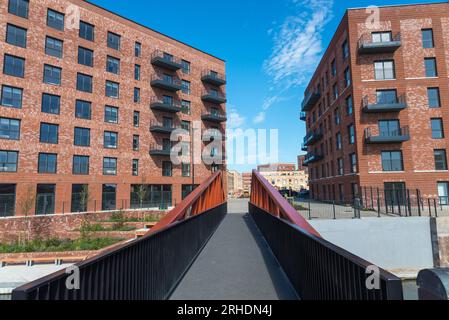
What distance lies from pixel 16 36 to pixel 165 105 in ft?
52.7

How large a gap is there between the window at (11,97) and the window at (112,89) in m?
8.49

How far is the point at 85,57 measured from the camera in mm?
29828

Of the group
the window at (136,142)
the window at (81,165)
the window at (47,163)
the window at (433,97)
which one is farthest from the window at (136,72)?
the window at (433,97)

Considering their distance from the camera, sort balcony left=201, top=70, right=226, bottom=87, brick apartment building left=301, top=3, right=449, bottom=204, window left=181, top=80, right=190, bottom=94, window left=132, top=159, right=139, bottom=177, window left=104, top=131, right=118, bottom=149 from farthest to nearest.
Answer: balcony left=201, top=70, right=226, bottom=87
window left=181, top=80, right=190, bottom=94
window left=132, top=159, right=139, bottom=177
window left=104, top=131, right=118, bottom=149
brick apartment building left=301, top=3, right=449, bottom=204

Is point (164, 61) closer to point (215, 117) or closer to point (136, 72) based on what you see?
point (136, 72)

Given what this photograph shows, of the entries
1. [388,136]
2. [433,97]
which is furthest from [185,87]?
[433,97]


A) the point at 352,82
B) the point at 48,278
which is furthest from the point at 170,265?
the point at 352,82

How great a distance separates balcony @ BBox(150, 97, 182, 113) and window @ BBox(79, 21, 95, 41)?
9.58 m

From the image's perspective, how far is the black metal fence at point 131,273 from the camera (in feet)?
7.10

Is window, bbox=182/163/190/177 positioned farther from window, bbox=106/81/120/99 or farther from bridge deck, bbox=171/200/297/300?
bridge deck, bbox=171/200/297/300

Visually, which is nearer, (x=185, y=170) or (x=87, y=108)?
(x=87, y=108)

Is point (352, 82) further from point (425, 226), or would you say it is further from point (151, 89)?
point (151, 89)

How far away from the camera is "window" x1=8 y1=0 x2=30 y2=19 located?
82.4 feet

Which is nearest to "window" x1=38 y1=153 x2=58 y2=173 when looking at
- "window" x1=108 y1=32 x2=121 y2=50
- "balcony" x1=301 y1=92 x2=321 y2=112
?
"window" x1=108 y1=32 x2=121 y2=50
